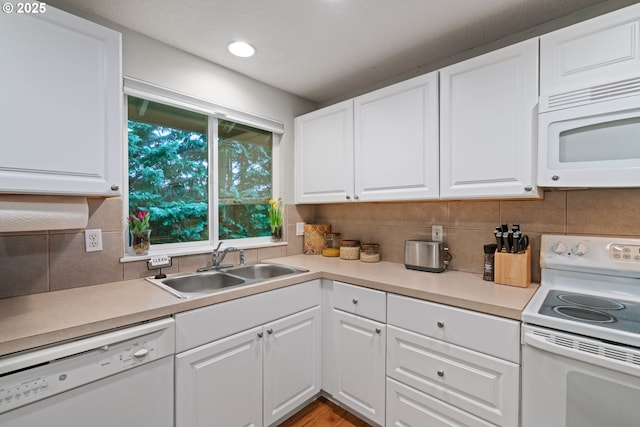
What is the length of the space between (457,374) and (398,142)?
4.39 feet

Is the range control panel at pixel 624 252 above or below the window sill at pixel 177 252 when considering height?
above

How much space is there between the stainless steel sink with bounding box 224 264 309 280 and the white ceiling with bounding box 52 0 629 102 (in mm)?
1441

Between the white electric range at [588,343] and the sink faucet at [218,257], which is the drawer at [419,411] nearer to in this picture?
the white electric range at [588,343]

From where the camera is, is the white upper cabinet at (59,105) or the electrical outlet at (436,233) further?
the electrical outlet at (436,233)

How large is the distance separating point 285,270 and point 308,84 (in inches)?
59.7

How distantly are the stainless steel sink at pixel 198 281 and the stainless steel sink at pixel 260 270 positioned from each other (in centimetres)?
9

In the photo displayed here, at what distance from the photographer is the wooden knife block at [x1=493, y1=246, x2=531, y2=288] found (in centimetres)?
148

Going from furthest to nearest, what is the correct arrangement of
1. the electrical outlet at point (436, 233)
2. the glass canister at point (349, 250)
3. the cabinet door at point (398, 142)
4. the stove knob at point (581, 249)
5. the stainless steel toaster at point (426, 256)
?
the glass canister at point (349, 250)
the electrical outlet at point (436, 233)
the stainless steel toaster at point (426, 256)
the cabinet door at point (398, 142)
the stove knob at point (581, 249)

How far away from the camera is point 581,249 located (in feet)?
4.60

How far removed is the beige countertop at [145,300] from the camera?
981 millimetres

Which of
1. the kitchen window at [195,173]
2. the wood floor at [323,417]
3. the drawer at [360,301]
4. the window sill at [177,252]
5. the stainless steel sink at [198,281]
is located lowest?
the wood floor at [323,417]

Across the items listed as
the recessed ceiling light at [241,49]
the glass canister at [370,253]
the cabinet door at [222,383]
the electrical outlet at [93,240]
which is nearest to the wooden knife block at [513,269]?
the glass canister at [370,253]

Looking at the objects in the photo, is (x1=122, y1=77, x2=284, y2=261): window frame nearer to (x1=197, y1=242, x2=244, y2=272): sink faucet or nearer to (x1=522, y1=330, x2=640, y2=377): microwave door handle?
(x1=197, y1=242, x2=244, y2=272): sink faucet

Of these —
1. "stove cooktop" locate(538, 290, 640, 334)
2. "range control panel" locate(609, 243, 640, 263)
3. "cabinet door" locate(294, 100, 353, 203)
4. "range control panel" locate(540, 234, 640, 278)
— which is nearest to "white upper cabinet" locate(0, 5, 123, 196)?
"cabinet door" locate(294, 100, 353, 203)
